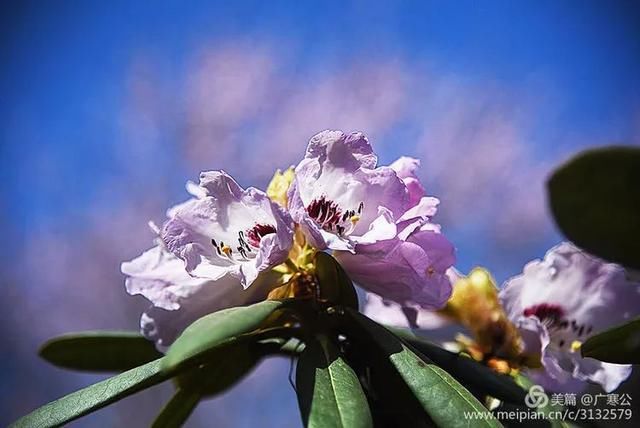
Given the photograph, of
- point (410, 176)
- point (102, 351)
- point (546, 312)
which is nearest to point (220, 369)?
point (102, 351)

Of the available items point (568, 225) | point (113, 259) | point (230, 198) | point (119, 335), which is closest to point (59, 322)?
point (113, 259)

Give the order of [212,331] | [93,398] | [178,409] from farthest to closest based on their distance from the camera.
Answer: [178,409] < [93,398] < [212,331]

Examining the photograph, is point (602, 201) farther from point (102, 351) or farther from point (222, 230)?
point (102, 351)

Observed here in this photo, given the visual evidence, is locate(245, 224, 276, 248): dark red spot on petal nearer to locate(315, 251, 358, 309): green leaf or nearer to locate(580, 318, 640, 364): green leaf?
locate(315, 251, 358, 309): green leaf

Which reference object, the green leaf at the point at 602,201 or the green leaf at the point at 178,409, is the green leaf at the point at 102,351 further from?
the green leaf at the point at 602,201

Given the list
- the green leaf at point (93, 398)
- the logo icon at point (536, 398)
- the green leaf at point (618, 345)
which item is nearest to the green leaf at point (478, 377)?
the logo icon at point (536, 398)

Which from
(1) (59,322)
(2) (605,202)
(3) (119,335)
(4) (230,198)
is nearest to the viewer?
(2) (605,202)

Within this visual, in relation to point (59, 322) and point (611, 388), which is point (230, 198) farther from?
point (59, 322)
